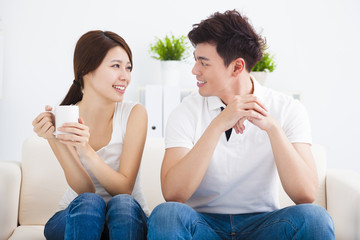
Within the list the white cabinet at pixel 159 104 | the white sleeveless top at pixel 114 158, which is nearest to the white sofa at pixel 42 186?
the white sleeveless top at pixel 114 158

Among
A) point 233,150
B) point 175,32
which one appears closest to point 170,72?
point 175,32

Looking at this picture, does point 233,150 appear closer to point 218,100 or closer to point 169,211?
point 218,100

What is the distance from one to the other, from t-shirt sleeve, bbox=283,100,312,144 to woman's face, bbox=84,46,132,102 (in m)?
0.68

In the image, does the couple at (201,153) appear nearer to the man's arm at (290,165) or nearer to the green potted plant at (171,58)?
the man's arm at (290,165)

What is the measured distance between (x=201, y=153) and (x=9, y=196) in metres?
0.88

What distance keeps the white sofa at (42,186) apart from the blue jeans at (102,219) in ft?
1.52

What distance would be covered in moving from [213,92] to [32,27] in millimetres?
2733

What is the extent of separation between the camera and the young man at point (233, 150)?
137 cm

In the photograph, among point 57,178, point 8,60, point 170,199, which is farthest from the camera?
point 8,60

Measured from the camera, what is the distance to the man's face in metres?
1.56

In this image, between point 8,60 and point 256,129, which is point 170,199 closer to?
point 256,129

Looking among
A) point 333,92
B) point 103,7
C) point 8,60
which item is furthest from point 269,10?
point 8,60

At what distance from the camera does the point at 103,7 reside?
12.2 ft

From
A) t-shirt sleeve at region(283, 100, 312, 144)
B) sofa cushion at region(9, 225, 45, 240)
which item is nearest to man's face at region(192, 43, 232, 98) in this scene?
t-shirt sleeve at region(283, 100, 312, 144)
